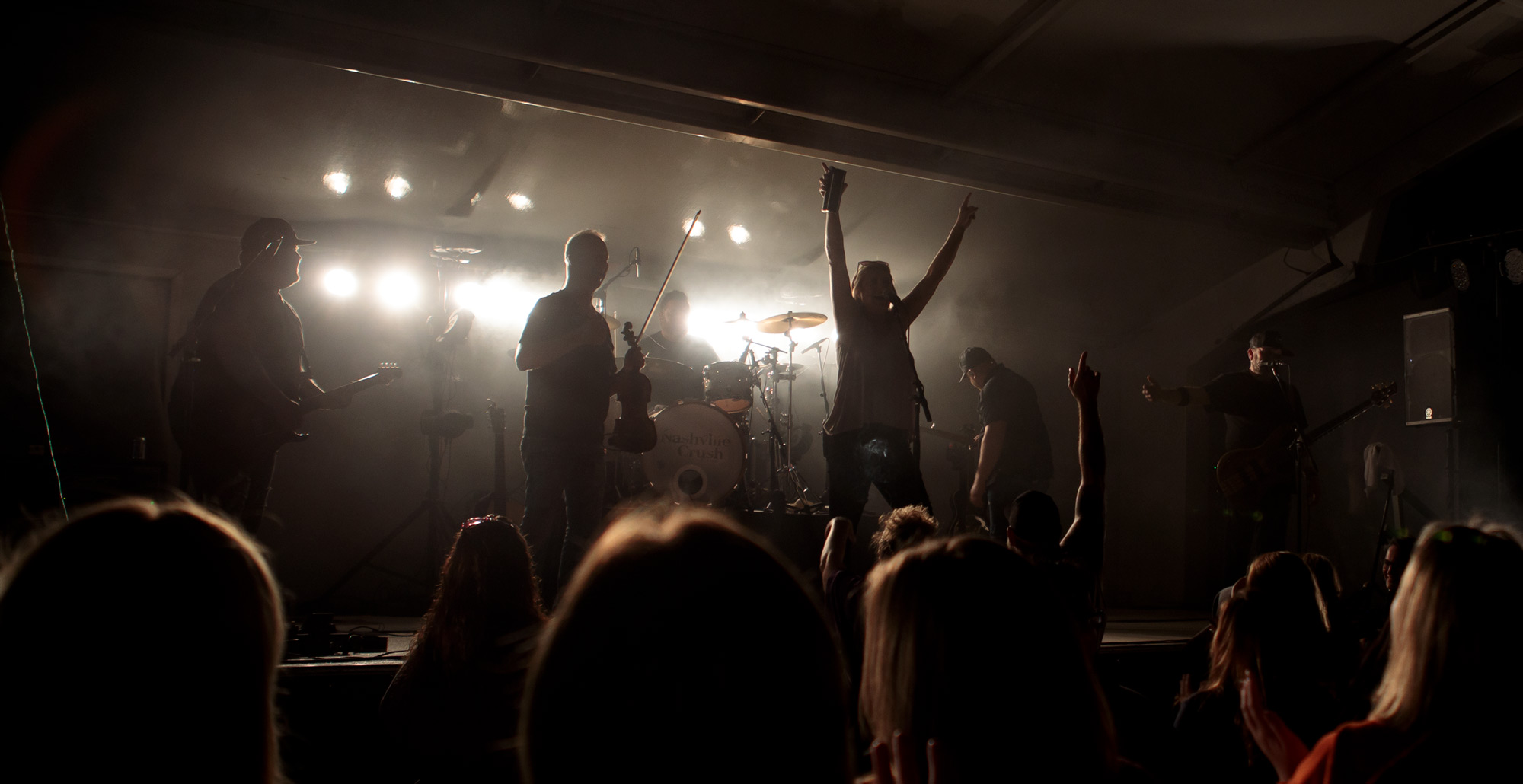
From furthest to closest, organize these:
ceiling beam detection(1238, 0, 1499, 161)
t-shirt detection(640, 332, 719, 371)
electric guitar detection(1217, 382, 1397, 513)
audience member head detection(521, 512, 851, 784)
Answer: t-shirt detection(640, 332, 719, 371) → electric guitar detection(1217, 382, 1397, 513) → ceiling beam detection(1238, 0, 1499, 161) → audience member head detection(521, 512, 851, 784)

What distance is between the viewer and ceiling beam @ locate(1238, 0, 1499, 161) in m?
5.14

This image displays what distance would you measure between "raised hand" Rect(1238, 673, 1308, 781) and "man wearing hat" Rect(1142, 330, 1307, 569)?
13.6ft

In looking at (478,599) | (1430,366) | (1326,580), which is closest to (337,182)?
(478,599)

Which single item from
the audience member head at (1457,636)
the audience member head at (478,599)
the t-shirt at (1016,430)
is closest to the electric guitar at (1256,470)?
the t-shirt at (1016,430)

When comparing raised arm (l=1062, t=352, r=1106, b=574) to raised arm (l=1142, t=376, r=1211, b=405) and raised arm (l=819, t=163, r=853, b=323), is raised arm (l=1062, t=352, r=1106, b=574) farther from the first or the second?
raised arm (l=1142, t=376, r=1211, b=405)

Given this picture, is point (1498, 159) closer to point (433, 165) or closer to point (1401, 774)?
point (1401, 774)

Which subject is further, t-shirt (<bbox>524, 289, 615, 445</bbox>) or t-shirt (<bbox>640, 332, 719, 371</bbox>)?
t-shirt (<bbox>640, 332, 719, 371</bbox>)

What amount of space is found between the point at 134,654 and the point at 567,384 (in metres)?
2.97

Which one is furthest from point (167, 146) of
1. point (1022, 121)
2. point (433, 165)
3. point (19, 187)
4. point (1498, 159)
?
point (1498, 159)

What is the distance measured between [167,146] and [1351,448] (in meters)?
9.19

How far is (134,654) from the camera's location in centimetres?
80

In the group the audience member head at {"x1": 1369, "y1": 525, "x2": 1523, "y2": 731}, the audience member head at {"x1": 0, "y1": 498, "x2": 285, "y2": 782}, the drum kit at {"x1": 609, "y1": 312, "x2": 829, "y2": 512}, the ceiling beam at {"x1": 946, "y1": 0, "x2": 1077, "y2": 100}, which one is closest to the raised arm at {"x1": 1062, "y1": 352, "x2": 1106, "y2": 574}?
the audience member head at {"x1": 1369, "y1": 525, "x2": 1523, "y2": 731}

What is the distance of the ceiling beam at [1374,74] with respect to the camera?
5.14 m

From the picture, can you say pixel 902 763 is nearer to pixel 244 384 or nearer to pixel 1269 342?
pixel 244 384
